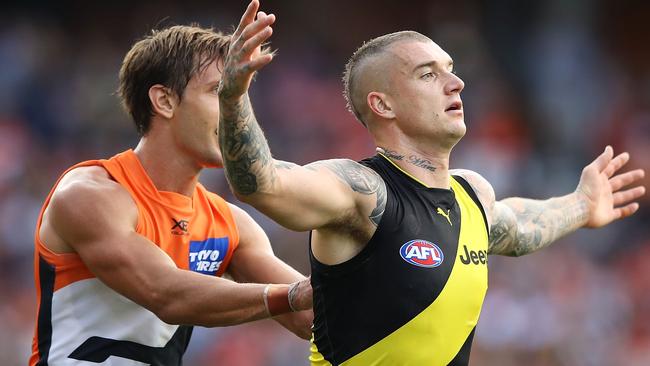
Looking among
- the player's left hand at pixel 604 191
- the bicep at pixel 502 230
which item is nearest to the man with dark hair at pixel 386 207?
the bicep at pixel 502 230

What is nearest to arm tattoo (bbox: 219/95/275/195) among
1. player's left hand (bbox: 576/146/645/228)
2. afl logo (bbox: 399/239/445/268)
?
afl logo (bbox: 399/239/445/268)

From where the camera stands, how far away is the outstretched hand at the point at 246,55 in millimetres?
3799

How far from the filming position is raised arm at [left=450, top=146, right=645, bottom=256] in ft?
17.6

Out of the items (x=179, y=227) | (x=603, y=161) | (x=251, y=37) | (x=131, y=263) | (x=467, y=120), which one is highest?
(x=467, y=120)

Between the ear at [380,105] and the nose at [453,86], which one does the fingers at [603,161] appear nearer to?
the nose at [453,86]

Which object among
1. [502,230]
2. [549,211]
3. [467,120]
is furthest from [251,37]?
[467,120]

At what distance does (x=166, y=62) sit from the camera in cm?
570

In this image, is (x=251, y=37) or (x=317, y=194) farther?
(x=317, y=194)

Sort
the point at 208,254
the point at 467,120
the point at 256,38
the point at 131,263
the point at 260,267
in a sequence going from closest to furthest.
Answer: the point at 256,38, the point at 131,263, the point at 208,254, the point at 260,267, the point at 467,120

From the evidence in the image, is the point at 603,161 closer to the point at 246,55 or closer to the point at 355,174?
the point at 355,174

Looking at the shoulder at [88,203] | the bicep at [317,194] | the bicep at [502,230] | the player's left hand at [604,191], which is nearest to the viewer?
the bicep at [317,194]

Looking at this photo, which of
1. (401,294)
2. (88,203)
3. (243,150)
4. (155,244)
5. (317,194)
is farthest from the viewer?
(155,244)

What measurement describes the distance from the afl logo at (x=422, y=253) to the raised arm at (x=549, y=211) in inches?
28.3

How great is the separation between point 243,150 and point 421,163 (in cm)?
115
